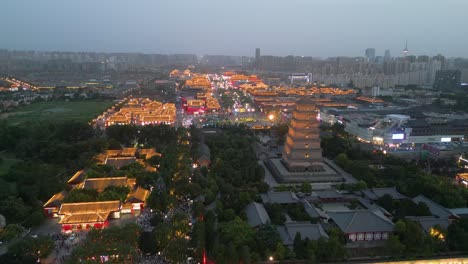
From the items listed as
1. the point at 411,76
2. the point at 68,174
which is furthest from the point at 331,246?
the point at 411,76

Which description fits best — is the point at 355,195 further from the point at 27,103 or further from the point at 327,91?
the point at 27,103

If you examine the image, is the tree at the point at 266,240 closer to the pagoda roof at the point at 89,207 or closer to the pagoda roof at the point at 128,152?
the pagoda roof at the point at 89,207

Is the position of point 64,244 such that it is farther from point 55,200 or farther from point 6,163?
point 6,163

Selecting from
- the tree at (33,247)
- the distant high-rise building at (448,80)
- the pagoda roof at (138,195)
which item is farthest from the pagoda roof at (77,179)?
the distant high-rise building at (448,80)

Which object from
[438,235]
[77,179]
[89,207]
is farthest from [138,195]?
[438,235]

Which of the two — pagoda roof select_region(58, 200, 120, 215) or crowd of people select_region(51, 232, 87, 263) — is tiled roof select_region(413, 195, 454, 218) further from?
crowd of people select_region(51, 232, 87, 263)

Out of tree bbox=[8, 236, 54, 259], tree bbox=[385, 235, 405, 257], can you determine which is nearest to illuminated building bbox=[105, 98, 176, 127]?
tree bbox=[8, 236, 54, 259]
